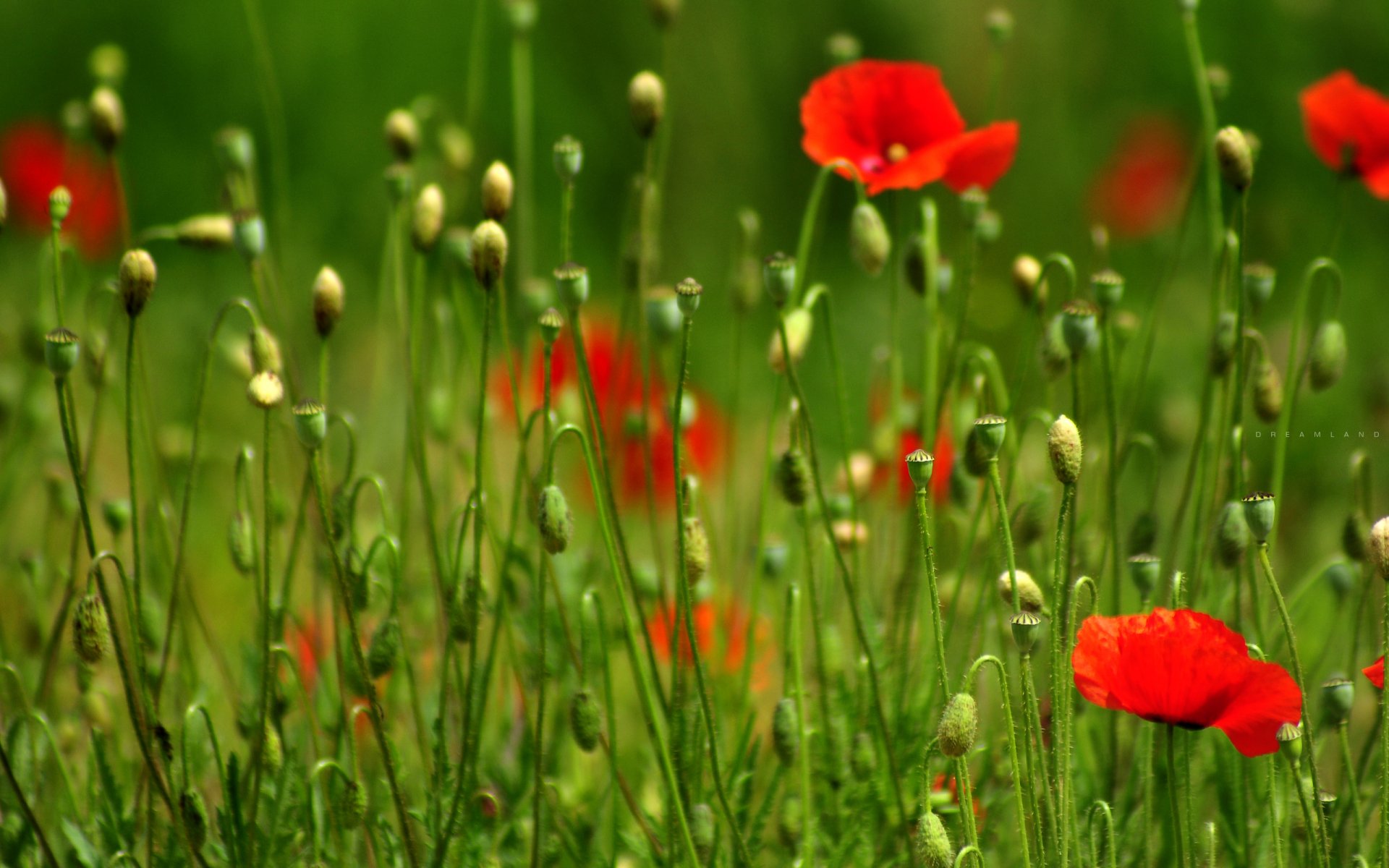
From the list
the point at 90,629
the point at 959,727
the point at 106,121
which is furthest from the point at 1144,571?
the point at 106,121

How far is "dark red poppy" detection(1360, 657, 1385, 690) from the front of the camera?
88 cm

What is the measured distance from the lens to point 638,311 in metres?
1.31

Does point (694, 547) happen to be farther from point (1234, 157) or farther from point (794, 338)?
point (1234, 157)

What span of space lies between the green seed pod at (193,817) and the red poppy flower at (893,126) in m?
0.68

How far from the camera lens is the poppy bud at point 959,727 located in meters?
0.83

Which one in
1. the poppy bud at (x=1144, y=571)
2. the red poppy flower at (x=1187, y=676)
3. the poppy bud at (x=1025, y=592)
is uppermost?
the poppy bud at (x=1144, y=571)

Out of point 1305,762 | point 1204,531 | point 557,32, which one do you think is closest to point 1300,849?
point 1305,762

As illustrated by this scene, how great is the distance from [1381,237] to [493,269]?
2543 millimetres

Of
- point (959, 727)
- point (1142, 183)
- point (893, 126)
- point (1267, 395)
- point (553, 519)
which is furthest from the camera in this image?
point (1142, 183)

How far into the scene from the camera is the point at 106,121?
1240 millimetres

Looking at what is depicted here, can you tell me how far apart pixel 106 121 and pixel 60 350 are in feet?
1.29

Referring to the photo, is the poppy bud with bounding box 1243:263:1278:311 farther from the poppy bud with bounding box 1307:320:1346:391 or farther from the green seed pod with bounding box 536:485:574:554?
the green seed pod with bounding box 536:485:574:554

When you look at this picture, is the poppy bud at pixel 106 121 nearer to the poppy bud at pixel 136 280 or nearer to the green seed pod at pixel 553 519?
the poppy bud at pixel 136 280

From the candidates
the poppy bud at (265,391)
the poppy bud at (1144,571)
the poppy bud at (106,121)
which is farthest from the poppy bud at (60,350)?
the poppy bud at (1144,571)
